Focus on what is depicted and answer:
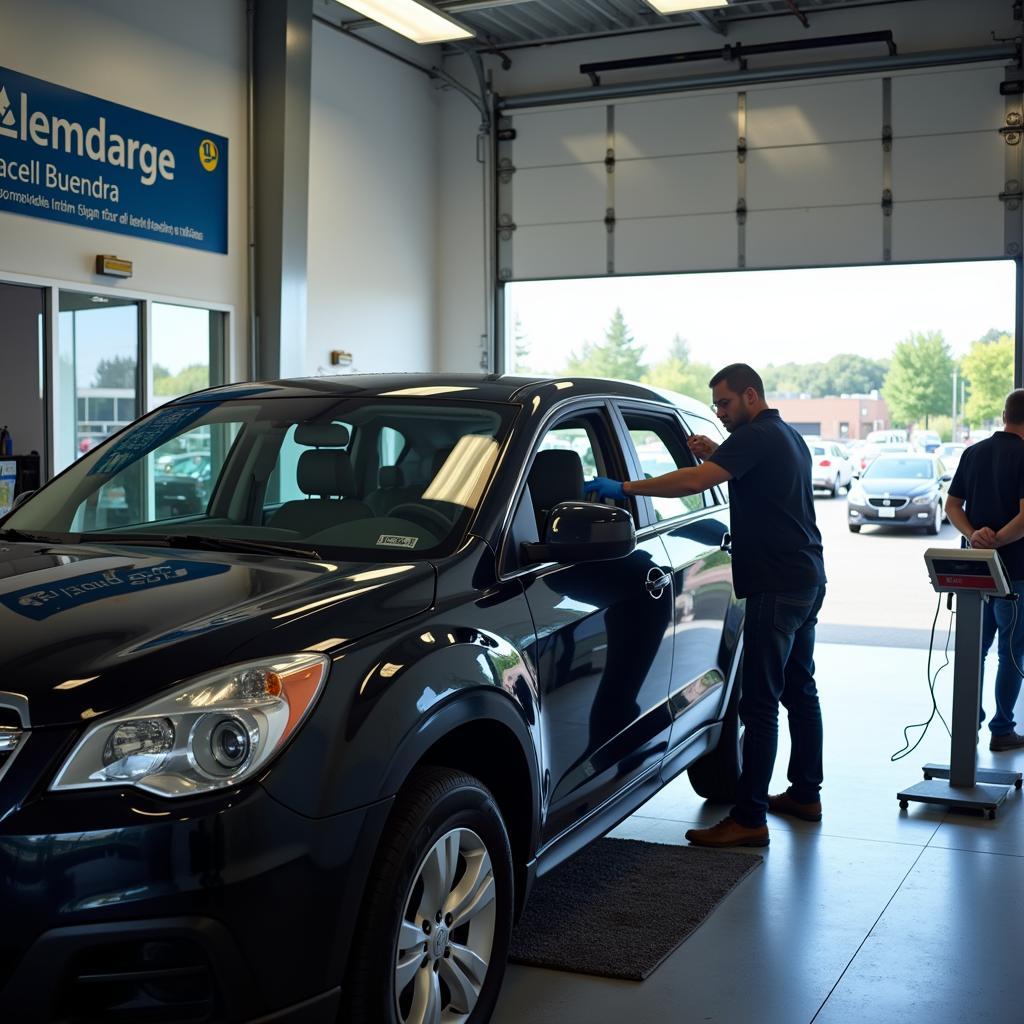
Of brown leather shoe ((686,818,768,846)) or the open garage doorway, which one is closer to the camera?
brown leather shoe ((686,818,768,846))

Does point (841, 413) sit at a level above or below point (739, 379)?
above

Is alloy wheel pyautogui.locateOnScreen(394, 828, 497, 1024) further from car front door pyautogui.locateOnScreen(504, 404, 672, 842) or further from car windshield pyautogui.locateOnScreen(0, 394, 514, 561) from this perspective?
car windshield pyautogui.locateOnScreen(0, 394, 514, 561)

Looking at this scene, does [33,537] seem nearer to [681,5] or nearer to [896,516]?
[681,5]

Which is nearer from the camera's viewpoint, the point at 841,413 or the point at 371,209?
the point at 371,209

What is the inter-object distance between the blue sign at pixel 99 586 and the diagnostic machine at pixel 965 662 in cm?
342

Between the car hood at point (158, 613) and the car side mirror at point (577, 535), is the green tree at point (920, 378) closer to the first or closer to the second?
the car side mirror at point (577, 535)

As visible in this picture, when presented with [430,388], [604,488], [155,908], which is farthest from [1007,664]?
[155,908]

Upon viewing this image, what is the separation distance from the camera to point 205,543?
3.10 m

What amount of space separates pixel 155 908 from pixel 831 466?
24.5 m

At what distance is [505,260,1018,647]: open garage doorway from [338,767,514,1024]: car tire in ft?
26.7

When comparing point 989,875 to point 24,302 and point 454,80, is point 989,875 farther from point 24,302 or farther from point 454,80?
point 454,80

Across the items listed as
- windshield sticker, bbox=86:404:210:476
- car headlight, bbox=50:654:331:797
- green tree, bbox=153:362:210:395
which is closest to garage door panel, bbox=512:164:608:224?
green tree, bbox=153:362:210:395

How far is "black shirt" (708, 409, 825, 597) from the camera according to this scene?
450cm

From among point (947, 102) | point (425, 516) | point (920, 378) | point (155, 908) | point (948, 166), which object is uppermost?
point (947, 102)
